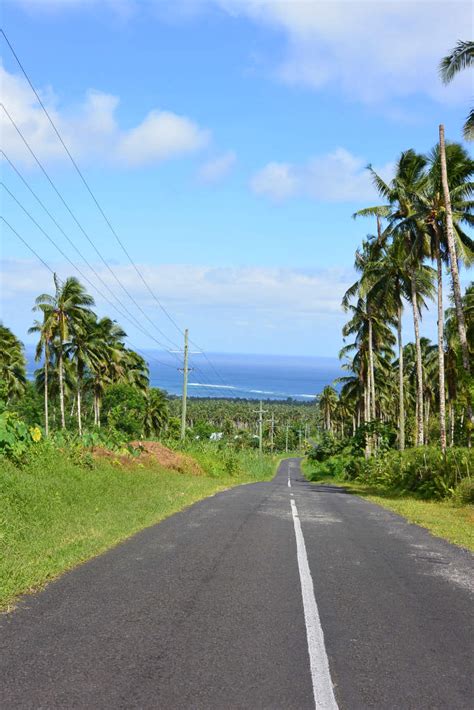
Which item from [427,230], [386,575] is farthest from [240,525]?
[427,230]

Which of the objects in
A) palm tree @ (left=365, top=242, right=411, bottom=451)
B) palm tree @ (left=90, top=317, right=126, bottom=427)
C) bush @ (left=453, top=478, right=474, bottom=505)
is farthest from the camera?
palm tree @ (left=90, top=317, right=126, bottom=427)

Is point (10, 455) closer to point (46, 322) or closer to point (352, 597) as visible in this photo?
A: point (352, 597)

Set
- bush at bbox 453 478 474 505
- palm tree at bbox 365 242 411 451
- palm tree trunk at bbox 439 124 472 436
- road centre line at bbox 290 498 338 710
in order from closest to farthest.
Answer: road centre line at bbox 290 498 338 710 < bush at bbox 453 478 474 505 < palm tree trunk at bbox 439 124 472 436 < palm tree at bbox 365 242 411 451

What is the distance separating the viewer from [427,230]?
1101 inches

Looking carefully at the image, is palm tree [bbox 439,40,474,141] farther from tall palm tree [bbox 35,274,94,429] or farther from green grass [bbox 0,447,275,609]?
tall palm tree [bbox 35,274,94,429]

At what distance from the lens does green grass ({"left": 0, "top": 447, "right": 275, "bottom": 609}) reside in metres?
7.97

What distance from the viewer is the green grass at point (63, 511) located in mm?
7973

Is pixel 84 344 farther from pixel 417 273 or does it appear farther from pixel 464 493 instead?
pixel 464 493

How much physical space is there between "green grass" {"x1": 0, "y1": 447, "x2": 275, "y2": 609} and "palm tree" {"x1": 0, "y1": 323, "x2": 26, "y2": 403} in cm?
4161

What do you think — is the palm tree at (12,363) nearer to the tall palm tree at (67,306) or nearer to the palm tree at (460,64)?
the tall palm tree at (67,306)

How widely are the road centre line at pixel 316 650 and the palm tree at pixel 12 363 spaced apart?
5169 cm

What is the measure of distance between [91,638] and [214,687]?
4.88 ft

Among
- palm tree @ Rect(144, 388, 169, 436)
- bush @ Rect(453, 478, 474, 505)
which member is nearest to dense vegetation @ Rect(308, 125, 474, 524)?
bush @ Rect(453, 478, 474, 505)

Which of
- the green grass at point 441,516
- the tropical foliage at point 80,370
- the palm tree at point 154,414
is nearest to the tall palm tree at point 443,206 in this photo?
the green grass at point 441,516
